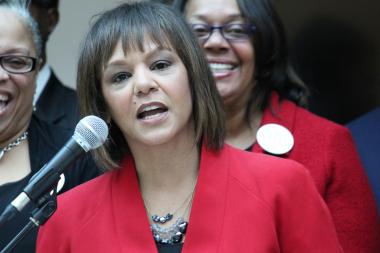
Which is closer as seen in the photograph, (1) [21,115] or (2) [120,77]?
(2) [120,77]

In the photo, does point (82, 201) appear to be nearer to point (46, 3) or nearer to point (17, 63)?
point (17, 63)

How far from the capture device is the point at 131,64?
2.66 meters

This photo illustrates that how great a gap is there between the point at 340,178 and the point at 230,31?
0.76 m

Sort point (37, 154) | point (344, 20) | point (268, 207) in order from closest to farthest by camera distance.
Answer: point (268, 207) < point (37, 154) < point (344, 20)

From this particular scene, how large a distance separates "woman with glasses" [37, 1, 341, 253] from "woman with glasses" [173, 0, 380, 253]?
59cm

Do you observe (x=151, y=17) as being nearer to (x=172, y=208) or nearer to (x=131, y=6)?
(x=131, y=6)

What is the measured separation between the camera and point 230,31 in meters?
3.51

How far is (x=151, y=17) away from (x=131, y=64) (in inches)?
7.6

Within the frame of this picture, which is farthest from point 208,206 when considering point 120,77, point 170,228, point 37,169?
point 37,169

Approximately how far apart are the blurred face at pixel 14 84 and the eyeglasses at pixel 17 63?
12 millimetres

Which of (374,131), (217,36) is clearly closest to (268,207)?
(217,36)

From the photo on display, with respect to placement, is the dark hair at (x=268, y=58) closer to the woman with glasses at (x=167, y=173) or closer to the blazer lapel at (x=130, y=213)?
the woman with glasses at (x=167, y=173)

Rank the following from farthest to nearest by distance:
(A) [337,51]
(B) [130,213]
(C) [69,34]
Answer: (C) [69,34] → (A) [337,51] → (B) [130,213]

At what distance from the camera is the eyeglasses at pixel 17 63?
122 inches
